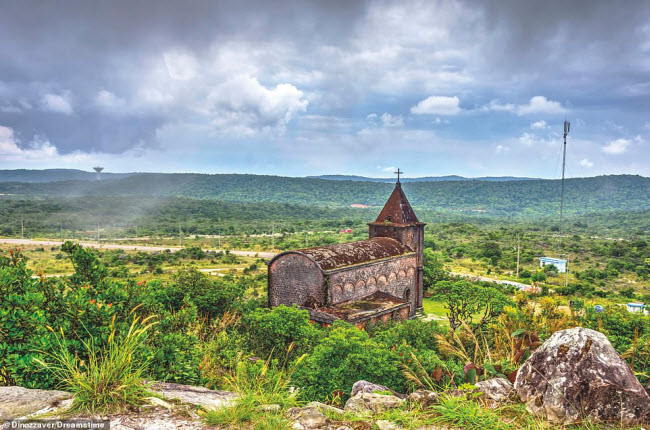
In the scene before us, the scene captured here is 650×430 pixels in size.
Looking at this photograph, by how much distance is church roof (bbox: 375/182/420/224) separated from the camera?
92.6ft

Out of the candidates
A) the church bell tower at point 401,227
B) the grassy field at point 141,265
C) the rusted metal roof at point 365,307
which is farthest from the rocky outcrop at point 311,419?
the grassy field at point 141,265

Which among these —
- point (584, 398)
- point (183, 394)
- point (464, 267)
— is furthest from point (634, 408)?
point (464, 267)

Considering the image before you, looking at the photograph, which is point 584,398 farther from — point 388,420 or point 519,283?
point 519,283

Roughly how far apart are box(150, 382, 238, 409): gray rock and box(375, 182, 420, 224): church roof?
941 inches

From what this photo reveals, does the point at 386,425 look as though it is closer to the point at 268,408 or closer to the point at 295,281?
the point at 268,408

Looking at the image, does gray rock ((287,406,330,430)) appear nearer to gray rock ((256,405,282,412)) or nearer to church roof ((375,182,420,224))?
gray rock ((256,405,282,412))

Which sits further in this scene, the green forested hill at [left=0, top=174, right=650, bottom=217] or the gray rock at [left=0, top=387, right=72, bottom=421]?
the green forested hill at [left=0, top=174, right=650, bottom=217]

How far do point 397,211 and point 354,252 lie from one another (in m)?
6.44

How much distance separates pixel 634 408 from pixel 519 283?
44.3 metres

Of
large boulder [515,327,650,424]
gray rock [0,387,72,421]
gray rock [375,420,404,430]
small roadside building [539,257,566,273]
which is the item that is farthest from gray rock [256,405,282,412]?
small roadside building [539,257,566,273]

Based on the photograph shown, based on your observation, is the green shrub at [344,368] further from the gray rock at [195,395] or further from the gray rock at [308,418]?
the gray rock at [308,418]

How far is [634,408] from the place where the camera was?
13.3 feet

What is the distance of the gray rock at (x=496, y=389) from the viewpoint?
4637 mm

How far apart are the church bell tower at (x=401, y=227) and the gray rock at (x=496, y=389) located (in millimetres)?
23027
